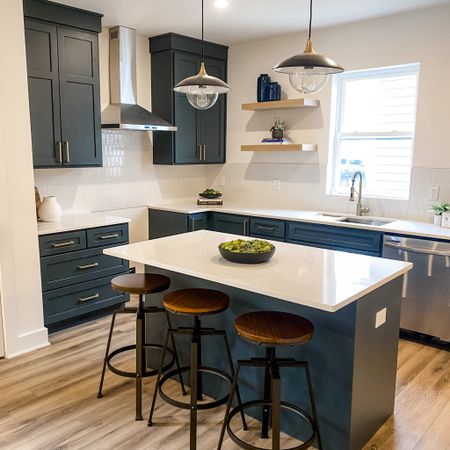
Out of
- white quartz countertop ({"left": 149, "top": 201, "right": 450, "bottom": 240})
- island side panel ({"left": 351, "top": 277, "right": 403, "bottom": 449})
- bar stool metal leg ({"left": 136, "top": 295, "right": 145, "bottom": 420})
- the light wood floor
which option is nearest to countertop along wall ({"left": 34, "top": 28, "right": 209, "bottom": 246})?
white quartz countertop ({"left": 149, "top": 201, "right": 450, "bottom": 240})

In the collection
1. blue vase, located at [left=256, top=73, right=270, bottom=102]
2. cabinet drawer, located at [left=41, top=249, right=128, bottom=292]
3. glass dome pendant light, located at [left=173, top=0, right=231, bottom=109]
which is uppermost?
blue vase, located at [left=256, top=73, right=270, bottom=102]

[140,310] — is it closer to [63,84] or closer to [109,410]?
[109,410]

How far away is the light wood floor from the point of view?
2.36m

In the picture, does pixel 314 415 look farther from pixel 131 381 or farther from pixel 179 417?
pixel 131 381

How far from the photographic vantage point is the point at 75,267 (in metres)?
3.73

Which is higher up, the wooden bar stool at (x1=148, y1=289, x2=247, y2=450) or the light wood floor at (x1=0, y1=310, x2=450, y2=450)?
the wooden bar stool at (x1=148, y1=289, x2=247, y2=450)

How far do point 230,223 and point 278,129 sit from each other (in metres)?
1.11

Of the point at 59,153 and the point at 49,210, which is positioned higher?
the point at 59,153

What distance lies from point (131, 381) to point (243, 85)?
3490mm

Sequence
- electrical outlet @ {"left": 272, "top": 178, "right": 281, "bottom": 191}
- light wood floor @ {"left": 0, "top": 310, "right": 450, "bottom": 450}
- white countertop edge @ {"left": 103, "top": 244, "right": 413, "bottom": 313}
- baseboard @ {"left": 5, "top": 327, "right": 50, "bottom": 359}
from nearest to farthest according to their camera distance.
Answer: white countertop edge @ {"left": 103, "top": 244, "right": 413, "bottom": 313}, light wood floor @ {"left": 0, "top": 310, "right": 450, "bottom": 450}, baseboard @ {"left": 5, "top": 327, "right": 50, "bottom": 359}, electrical outlet @ {"left": 272, "top": 178, "right": 281, "bottom": 191}

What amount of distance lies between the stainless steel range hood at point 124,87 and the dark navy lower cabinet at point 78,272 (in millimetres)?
1070

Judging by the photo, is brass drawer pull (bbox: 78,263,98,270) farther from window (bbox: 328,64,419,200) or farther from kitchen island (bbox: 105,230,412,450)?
window (bbox: 328,64,419,200)

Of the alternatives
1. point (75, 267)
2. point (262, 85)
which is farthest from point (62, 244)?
point (262, 85)

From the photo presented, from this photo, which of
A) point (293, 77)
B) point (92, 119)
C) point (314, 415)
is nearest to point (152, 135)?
point (92, 119)
